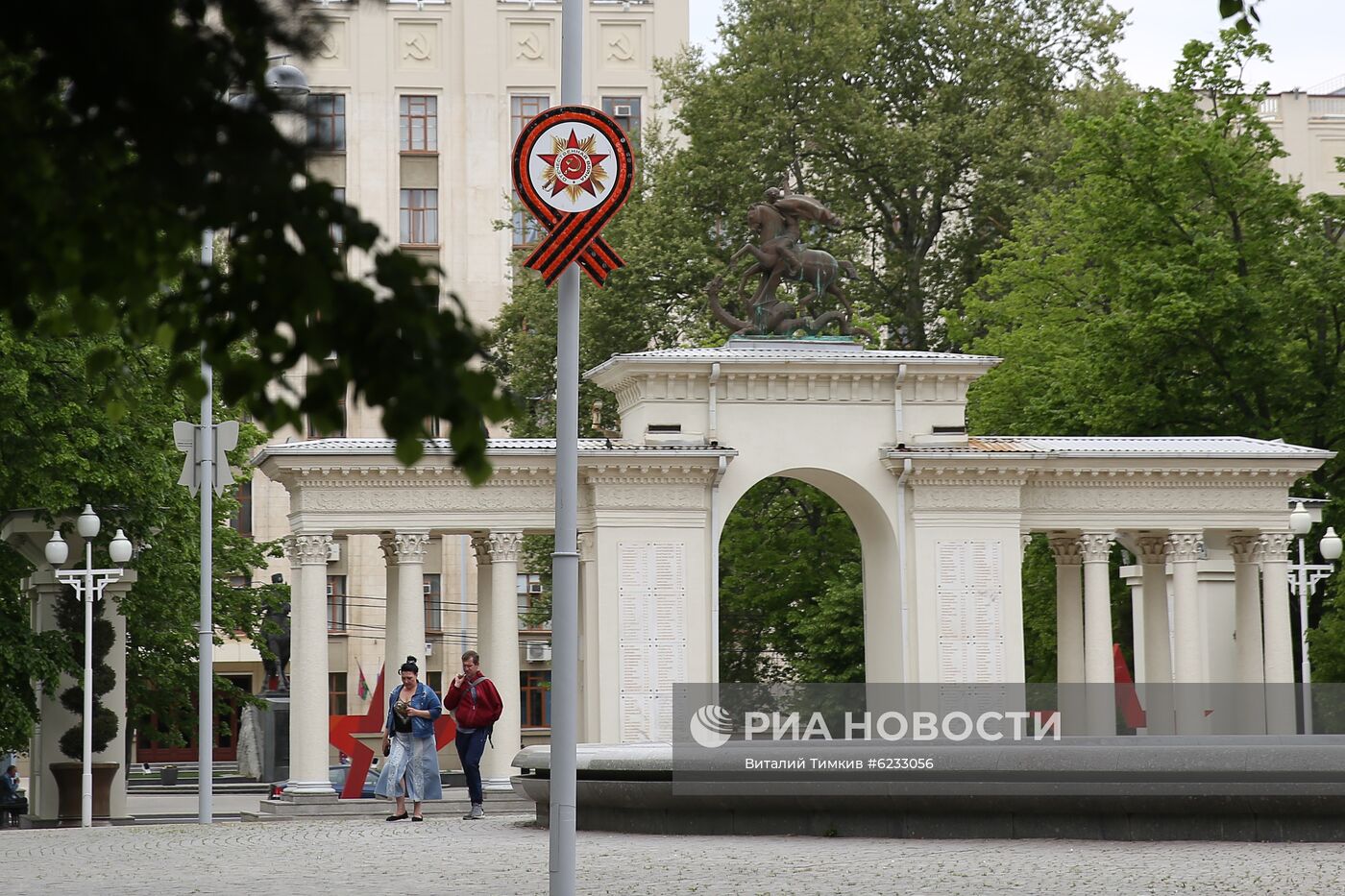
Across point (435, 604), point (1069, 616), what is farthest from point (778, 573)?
point (435, 604)

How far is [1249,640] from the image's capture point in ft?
102

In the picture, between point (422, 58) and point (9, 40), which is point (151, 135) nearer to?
point (9, 40)

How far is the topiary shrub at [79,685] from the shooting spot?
3309 cm

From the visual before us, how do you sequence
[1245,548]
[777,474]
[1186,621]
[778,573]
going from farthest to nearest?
[778,573] → [1245,548] → [1186,621] → [777,474]

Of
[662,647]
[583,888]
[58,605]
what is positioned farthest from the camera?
[58,605]

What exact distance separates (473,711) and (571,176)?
10069mm

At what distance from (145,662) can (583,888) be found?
27.0 metres

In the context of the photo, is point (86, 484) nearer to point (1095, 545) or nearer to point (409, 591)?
point (409, 591)

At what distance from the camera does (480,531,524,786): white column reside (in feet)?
95.0

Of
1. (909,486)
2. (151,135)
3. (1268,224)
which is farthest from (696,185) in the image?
(151,135)

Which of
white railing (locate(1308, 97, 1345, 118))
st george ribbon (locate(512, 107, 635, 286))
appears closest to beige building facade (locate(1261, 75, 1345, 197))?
white railing (locate(1308, 97, 1345, 118))

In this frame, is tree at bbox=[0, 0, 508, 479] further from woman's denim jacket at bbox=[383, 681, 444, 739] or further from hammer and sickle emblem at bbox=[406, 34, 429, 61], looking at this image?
hammer and sickle emblem at bbox=[406, 34, 429, 61]

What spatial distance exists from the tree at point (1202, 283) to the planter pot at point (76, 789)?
18573 millimetres

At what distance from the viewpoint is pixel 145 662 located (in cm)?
3922
